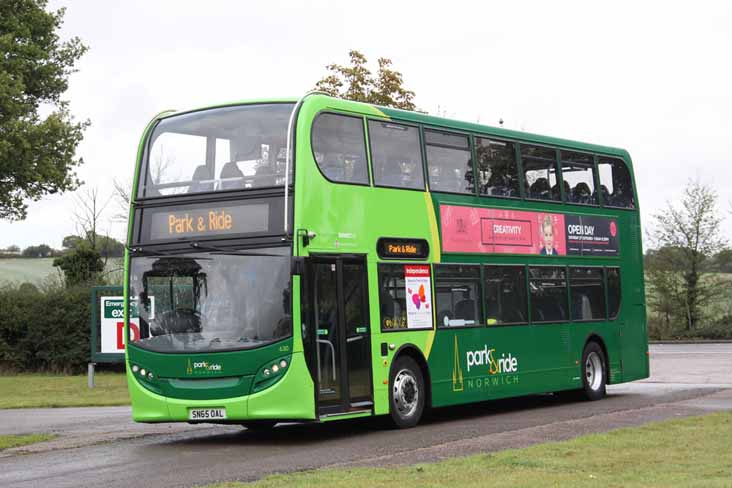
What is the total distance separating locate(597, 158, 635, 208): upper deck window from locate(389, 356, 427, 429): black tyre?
7031 mm

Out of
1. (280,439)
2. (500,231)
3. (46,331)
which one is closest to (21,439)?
(280,439)

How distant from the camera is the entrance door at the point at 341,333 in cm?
1555

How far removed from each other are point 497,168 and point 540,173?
1446mm

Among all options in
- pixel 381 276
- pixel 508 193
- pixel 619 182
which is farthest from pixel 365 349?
pixel 619 182

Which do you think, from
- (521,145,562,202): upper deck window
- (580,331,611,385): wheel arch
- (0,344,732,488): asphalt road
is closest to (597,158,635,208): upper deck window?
(521,145,562,202): upper deck window

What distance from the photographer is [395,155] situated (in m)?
17.4

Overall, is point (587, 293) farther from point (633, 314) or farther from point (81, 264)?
point (81, 264)

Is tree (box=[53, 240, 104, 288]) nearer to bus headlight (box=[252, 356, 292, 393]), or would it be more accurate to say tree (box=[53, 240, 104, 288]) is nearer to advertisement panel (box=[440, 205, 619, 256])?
advertisement panel (box=[440, 205, 619, 256])

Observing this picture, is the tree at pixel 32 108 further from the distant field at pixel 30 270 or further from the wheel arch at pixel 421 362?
the wheel arch at pixel 421 362

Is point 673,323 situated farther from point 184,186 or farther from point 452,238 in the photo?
point 184,186

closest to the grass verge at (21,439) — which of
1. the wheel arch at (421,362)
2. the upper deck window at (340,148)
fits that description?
the wheel arch at (421,362)

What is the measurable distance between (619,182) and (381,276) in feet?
26.9

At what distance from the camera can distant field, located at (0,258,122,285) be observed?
1684 inches

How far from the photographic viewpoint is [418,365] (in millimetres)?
17656
